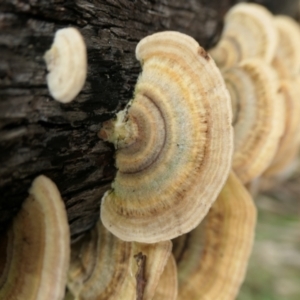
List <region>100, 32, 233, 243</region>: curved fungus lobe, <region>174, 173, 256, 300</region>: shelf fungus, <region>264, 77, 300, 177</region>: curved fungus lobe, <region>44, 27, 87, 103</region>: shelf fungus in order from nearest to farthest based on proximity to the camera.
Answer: <region>44, 27, 87, 103</region>: shelf fungus, <region>100, 32, 233, 243</region>: curved fungus lobe, <region>174, 173, 256, 300</region>: shelf fungus, <region>264, 77, 300, 177</region>: curved fungus lobe

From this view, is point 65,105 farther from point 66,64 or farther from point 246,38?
point 246,38

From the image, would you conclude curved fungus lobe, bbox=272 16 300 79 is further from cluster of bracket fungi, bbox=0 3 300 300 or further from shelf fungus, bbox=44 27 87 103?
shelf fungus, bbox=44 27 87 103

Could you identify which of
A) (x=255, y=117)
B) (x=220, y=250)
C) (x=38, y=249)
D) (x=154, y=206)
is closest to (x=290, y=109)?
(x=255, y=117)

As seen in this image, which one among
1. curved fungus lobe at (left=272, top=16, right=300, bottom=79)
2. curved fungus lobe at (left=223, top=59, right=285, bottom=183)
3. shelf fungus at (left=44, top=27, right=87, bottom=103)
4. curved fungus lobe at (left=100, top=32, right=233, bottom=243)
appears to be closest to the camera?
shelf fungus at (left=44, top=27, right=87, bottom=103)

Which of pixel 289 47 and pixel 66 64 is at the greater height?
pixel 66 64

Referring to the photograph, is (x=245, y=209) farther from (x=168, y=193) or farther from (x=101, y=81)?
(x=101, y=81)

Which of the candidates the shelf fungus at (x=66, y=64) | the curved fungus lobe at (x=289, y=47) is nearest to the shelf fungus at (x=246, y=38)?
the curved fungus lobe at (x=289, y=47)

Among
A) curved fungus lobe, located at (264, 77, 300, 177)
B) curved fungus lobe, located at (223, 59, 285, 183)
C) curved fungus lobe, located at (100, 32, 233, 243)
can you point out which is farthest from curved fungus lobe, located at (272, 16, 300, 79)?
curved fungus lobe, located at (100, 32, 233, 243)
